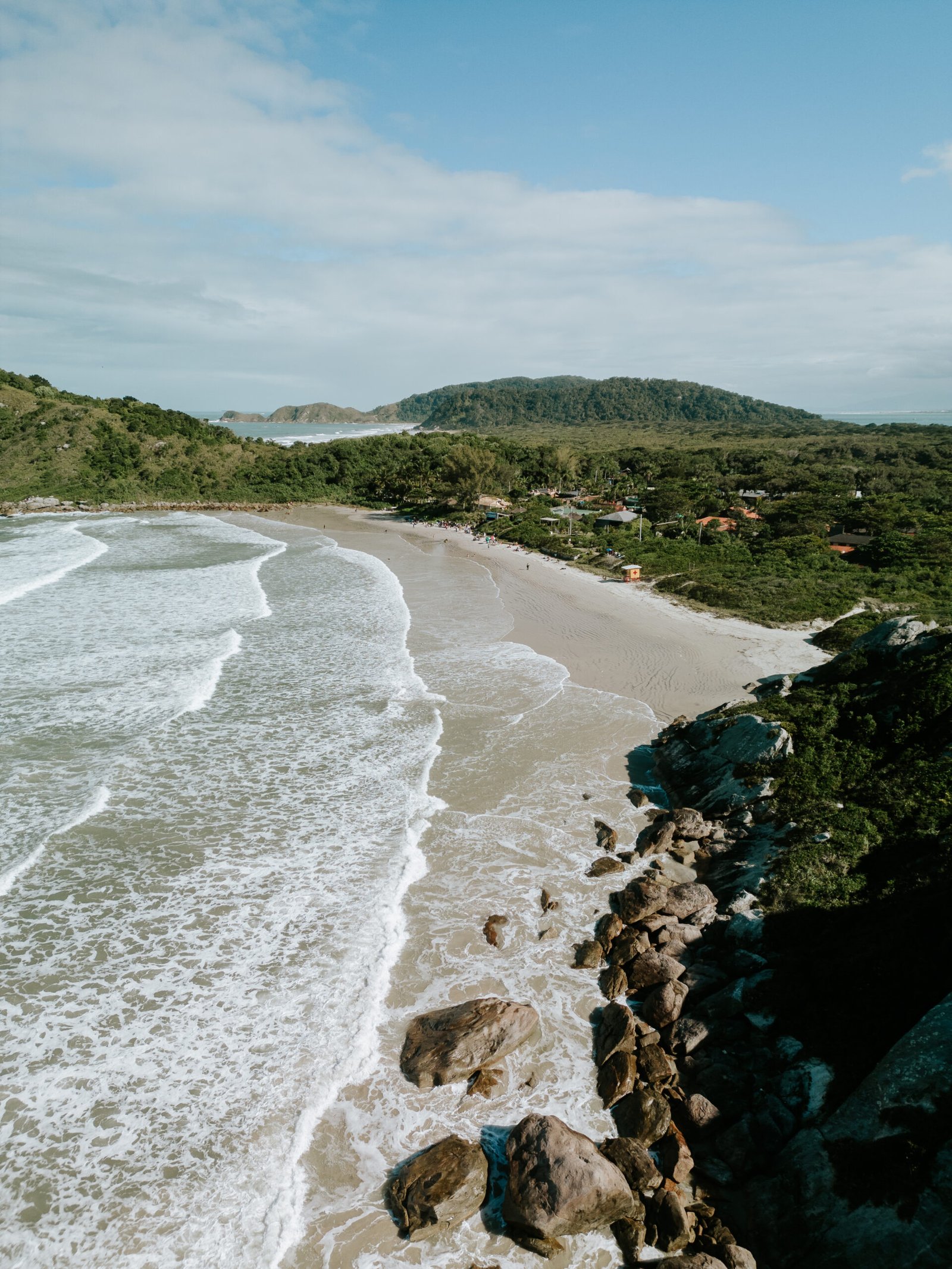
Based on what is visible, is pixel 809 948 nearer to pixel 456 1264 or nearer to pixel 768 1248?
pixel 768 1248

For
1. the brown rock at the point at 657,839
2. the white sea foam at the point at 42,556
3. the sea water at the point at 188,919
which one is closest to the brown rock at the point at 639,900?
the brown rock at the point at 657,839

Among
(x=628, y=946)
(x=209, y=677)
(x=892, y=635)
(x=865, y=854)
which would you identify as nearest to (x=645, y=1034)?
(x=628, y=946)

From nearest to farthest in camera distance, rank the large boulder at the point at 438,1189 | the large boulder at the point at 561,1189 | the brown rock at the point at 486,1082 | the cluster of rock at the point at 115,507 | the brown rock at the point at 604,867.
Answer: the large boulder at the point at 561,1189 → the large boulder at the point at 438,1189 → the brown rock at the point at 486,1082 → the brown rock at the point at 604,867 → the cluster of rock at the point at 115,507

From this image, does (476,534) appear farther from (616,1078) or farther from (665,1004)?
(616,1078)

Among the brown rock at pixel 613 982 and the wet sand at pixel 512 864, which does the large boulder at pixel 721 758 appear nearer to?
the wet sand at pixel 512 864

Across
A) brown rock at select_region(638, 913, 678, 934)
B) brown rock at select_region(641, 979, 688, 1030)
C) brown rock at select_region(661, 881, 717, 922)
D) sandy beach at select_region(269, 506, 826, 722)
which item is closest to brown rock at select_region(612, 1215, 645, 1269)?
brown rock at select_region(641, 979, 688, 1030)

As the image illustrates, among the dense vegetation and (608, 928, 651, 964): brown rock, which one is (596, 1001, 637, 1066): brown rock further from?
the dense vegetation

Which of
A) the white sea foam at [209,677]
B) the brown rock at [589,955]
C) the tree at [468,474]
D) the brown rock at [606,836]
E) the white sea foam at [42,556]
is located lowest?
the brown rock at [589,955]
